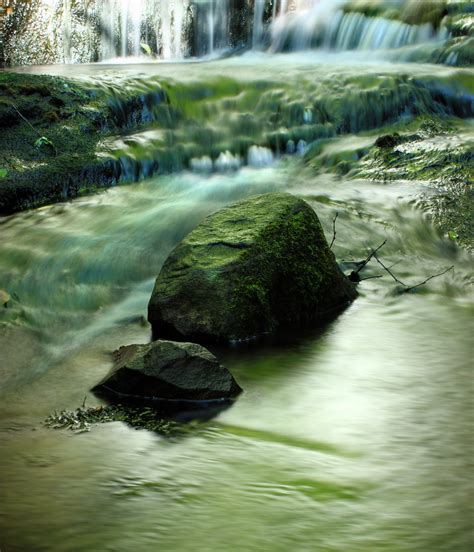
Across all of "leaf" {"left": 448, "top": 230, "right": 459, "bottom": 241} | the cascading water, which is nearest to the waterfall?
the cascading water

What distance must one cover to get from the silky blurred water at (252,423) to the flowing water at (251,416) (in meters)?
0.01

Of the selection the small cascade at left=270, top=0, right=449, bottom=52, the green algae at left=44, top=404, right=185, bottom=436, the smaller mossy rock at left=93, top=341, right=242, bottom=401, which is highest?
the small cascade at left=270, top=0, right=449, bottom=52

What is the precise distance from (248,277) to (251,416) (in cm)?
150

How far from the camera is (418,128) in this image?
10.6 metres

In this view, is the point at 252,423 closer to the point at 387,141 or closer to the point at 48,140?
the point at 48,140

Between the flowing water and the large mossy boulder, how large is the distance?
→ 240 mm

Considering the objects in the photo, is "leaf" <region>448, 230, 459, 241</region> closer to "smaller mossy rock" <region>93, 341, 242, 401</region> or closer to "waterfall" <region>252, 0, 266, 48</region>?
"smaller mossy rock" <region>93, 341, 242, 401</region>

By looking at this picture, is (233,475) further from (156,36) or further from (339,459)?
(156,36)

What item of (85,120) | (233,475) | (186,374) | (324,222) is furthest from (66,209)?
(233,475)

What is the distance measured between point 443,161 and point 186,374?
588 centimetres

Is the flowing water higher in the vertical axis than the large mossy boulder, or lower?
lower

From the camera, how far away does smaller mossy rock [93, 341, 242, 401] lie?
15.2 ft

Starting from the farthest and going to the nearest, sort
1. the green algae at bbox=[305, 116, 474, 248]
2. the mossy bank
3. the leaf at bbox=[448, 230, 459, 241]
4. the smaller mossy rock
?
the mossy bank < the green algae at bbox=[305, 116, 474, 248] < the leaf at bbox=[448, 230, 459, 241] < the smaller mossy rock

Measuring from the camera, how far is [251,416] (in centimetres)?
445
